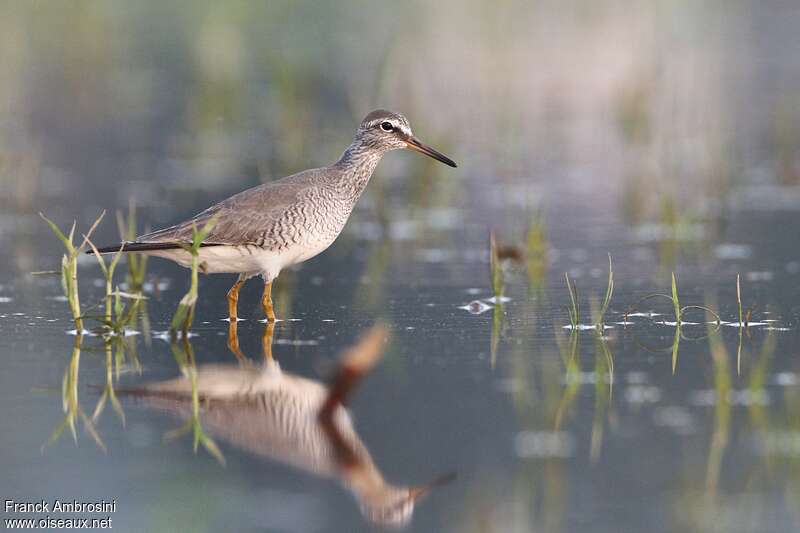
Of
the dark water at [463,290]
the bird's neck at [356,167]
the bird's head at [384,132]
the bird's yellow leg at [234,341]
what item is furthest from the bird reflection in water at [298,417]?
the bird's head at [384,132]

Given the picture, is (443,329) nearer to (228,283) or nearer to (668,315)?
(668,315)

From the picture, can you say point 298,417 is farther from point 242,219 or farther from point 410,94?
point 410,94

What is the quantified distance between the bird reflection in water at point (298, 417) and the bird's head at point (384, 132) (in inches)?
96.3

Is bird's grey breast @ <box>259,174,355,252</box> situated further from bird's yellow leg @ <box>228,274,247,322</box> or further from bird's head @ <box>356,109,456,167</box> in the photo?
bird's head @ <box>356,109,456,167</box>

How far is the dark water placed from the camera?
5.35m

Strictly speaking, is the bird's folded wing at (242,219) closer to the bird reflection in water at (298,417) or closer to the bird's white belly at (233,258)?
the bird's white belly at (233,258)

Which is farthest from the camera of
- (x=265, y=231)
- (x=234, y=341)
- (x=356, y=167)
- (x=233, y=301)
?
(x=356, y=167)

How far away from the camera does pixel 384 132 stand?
372 inches

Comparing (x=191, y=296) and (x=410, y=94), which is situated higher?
(x=410, y=94)

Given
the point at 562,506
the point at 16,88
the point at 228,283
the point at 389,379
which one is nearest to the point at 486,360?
the point at 389,379

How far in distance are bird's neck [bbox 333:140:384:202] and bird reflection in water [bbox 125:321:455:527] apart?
2030mm

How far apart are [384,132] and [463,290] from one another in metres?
1.21

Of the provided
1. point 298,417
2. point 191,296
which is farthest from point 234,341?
point 298,417

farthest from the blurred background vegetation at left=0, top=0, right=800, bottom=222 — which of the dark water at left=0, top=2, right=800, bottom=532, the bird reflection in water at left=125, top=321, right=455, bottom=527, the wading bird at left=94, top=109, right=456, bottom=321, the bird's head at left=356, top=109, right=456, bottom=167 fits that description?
the bird reflection in water at left=125, top=321, right=455, bottom=527
